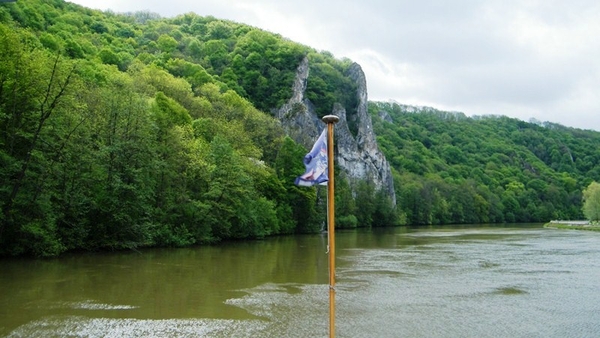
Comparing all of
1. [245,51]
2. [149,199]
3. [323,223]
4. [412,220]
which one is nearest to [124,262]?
[149,199]

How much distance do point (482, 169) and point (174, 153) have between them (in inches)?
5335

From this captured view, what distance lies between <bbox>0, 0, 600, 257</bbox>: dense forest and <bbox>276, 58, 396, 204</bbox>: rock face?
8.23ft

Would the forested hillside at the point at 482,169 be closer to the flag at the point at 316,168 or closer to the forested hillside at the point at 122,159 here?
the forested hillside at the point at 122,159

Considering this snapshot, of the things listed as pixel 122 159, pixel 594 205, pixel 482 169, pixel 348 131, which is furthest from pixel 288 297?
pixel 482 169

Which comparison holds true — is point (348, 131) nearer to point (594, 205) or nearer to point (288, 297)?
point (594, 205)

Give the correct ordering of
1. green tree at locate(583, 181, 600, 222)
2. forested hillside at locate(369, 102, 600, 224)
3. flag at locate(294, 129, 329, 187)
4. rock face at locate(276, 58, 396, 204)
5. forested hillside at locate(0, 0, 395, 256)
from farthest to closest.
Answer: forested hillside at locate(369, 102, 600, 224) < green tree at locate(583, 181, 600, 222) < rock face at locate(276, 58, 396, 204) < forested hillside at locate(0, 0, 395, 256) < flag at locate(294, 129, 329, 187)

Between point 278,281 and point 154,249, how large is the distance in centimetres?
1809

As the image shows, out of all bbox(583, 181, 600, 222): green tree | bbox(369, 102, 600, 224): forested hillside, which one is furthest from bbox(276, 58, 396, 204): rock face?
bbox(583, 181, 600, 222): green tree

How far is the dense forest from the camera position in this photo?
96.1 ft

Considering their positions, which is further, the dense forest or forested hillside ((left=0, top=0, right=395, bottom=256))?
the dense forest

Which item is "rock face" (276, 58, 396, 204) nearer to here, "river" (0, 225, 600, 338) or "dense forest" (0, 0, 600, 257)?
"dense forest" (0, 0, 600, 257)

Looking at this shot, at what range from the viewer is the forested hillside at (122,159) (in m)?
28.8

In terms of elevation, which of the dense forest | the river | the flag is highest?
the dense forest

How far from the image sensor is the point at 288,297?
20.2 metres
